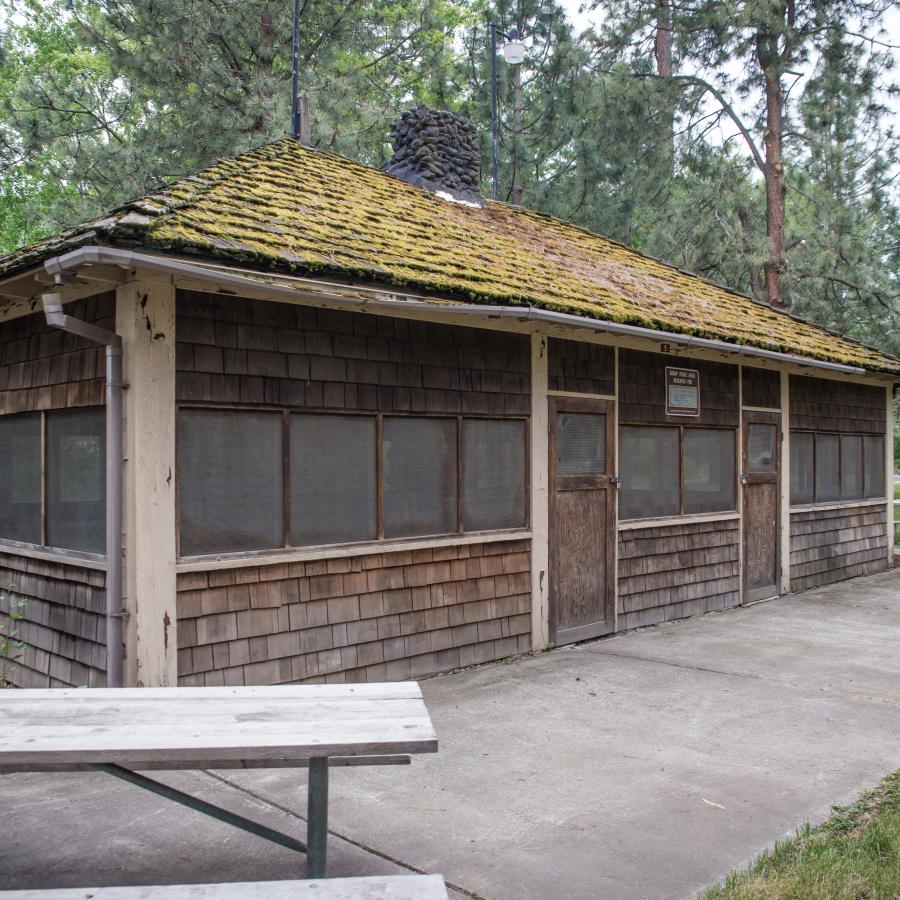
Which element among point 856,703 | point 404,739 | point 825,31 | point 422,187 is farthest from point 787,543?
point 825,31

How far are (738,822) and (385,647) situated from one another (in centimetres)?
285

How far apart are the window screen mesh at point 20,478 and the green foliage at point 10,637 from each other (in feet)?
1.29

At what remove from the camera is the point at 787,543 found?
1064 cm

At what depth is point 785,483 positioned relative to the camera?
34.8ft

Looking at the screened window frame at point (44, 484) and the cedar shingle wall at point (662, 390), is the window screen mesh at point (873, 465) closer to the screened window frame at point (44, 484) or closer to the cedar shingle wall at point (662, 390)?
the cedar shingle wall at point (662, 390)

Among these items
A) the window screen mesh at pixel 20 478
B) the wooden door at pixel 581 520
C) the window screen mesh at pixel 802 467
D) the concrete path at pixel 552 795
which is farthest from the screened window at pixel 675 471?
the window screen mesh at pixel 20 478

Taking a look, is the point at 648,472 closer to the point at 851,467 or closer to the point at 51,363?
the point at 851,467

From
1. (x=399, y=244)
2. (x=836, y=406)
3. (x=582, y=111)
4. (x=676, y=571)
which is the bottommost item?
(x=676, y=571)

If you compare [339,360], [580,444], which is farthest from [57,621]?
[580,444]

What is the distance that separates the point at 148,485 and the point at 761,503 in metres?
7.30

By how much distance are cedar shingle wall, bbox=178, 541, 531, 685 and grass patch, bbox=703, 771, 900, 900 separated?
3053mm

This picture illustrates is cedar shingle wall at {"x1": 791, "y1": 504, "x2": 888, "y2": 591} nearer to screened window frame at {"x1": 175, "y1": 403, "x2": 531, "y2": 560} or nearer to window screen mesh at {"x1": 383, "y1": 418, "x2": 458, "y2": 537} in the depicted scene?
screened window frame at {"x1": 175, "y1": 403, "x2": 531, "y2": 560}

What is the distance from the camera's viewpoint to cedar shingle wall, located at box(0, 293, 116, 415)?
531 centimetres

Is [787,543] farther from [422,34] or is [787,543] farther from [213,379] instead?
[422,34]
